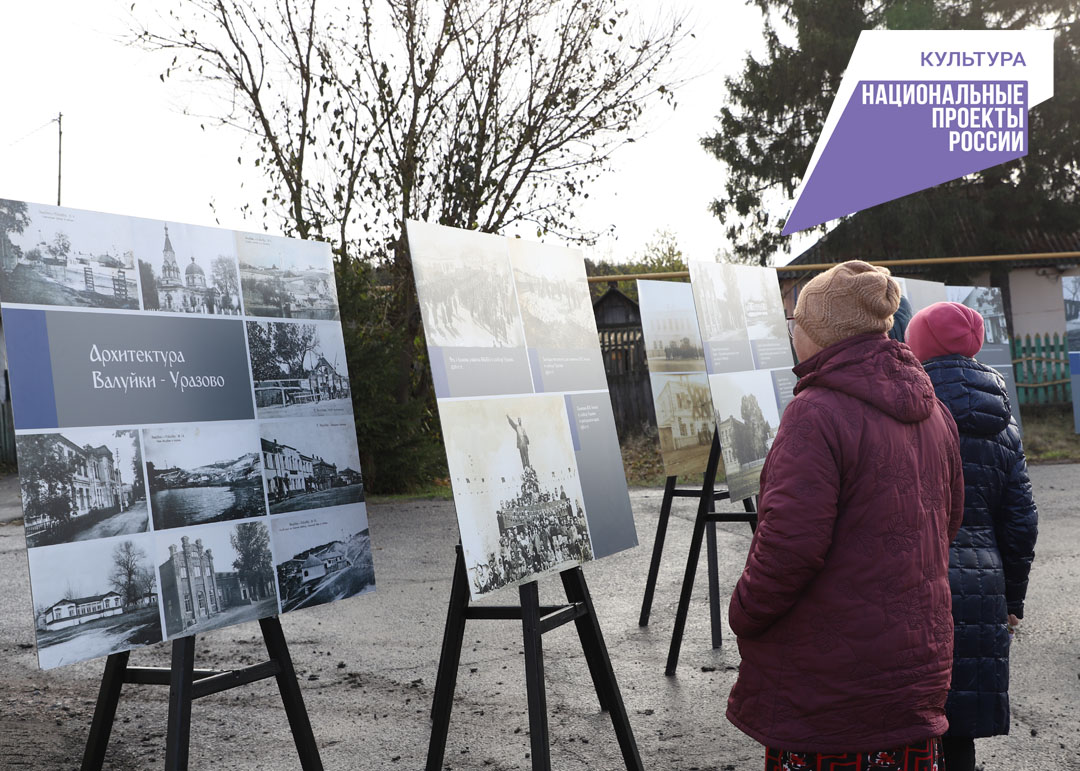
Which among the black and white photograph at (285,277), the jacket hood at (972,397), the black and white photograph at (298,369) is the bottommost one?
the jacket hood at (972,397)

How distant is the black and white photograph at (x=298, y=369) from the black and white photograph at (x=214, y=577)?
0.39m

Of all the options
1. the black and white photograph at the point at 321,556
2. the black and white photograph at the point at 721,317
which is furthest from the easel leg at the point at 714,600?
the black and white photograph at the point at 321,556

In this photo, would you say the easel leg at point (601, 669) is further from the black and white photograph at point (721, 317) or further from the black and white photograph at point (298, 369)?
the black and white photograph at point (721, 317)

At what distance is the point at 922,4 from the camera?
1912 centimetres

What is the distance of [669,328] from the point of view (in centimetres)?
575

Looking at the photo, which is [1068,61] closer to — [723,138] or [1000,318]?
[723,138]

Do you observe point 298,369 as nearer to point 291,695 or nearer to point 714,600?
point 291,695

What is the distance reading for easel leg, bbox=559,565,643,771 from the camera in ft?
10.6

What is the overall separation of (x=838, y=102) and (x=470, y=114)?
4.16m

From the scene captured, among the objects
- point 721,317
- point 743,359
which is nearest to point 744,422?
point 743,359

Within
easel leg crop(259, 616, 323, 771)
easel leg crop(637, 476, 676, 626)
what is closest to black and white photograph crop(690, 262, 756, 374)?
easel leg crop(637, 476, 676, 626)

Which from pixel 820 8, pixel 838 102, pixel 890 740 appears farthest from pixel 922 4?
pixel 890 740

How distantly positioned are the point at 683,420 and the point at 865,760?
3.59m

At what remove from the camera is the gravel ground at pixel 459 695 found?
3.76 m
